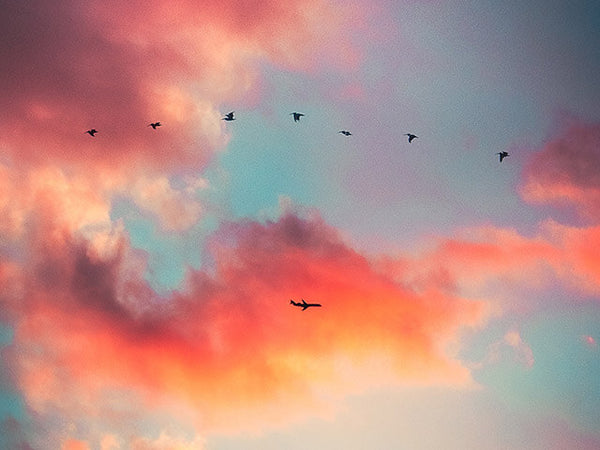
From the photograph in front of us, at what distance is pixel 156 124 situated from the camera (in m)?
98.6

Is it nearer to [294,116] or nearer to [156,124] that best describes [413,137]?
[294,116]

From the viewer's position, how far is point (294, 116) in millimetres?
98438

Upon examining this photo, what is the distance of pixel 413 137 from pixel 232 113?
33.1m

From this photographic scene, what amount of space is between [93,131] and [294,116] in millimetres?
33655

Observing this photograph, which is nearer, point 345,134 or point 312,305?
point 312,305

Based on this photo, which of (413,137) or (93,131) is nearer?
(93,131)

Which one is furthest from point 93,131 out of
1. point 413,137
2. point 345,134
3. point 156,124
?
point 413,137

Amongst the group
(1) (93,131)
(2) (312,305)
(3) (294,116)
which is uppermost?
(3) (294,116)

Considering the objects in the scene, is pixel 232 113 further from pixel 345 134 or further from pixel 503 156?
pixel 503 156

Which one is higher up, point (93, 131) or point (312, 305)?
point (93, 131)

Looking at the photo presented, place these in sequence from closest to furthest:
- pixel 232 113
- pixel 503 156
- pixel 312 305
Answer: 1. pixel 312 305
2. pixel 232 113
3. pixel 503 156

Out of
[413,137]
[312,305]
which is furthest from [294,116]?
[312,305]

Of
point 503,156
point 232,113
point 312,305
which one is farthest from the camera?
point 503,156

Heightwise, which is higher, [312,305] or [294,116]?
[294,116]
